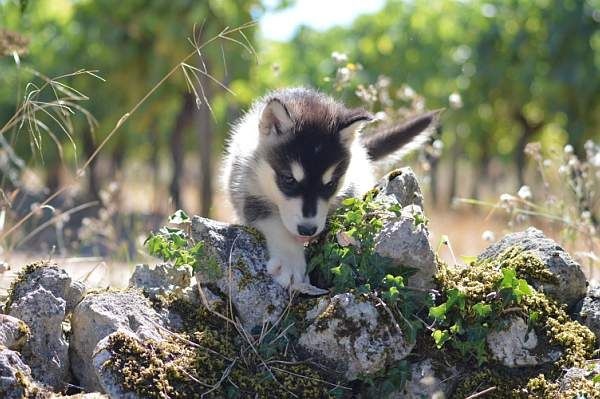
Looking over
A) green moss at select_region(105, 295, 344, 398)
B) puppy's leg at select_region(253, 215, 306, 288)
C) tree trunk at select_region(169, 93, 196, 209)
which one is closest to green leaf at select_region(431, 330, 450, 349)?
green moss at select_region(105, 295, 344, 398)

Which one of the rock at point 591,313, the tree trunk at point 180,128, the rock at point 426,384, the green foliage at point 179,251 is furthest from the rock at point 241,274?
the tree trunk at point 180,128

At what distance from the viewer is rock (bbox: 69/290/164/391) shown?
14.9 feet

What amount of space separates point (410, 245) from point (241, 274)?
95cm

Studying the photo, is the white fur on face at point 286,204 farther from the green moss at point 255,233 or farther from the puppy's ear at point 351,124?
the puppy's ear at point 351,124

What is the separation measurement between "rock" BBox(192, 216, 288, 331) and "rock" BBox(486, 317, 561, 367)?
1162mm

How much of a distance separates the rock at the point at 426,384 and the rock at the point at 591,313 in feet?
2.95

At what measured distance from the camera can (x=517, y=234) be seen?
545 centimetres

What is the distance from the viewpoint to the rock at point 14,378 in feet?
13.2

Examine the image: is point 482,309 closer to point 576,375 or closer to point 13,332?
point 576,375

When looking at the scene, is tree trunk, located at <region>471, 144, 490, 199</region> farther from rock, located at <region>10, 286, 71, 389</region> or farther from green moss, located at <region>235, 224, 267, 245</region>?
rock, located at <region>10, 286, 71, 389</region>

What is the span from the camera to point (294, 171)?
5.50m

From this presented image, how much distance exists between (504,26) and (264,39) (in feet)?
27.9

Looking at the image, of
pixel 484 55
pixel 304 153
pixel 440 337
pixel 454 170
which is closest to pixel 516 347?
pixel 440 337

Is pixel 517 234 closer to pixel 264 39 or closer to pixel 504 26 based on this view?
pixel 264 39
